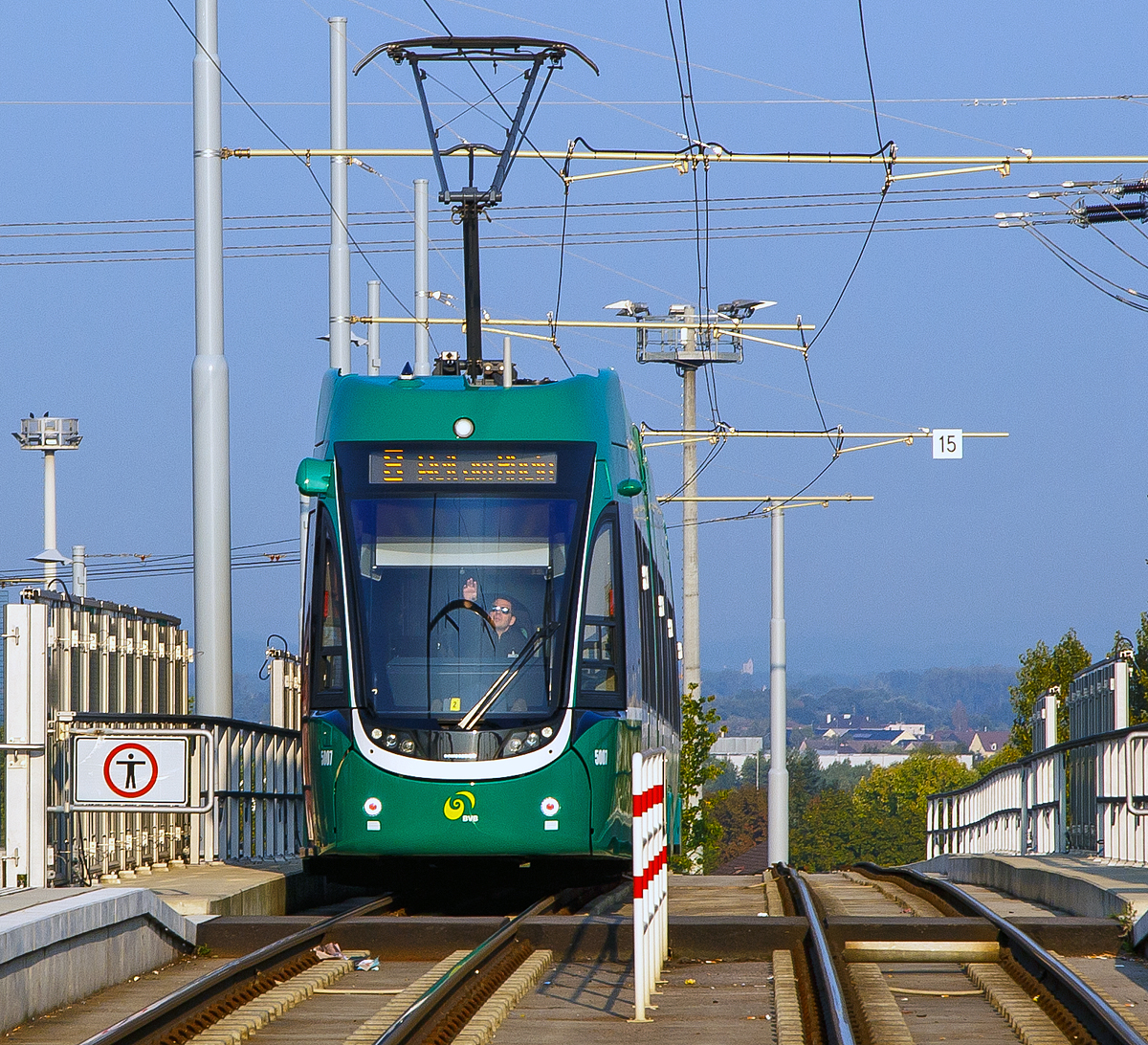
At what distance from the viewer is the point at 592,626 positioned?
12688mm

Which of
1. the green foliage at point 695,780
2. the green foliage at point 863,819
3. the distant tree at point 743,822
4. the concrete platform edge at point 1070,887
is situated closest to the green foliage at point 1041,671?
the green foliage at point 695,780

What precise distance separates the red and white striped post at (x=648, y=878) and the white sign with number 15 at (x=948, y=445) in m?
23.2

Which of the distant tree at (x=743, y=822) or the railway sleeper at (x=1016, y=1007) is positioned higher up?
the railway sleeper at (x=1016, y=1007)

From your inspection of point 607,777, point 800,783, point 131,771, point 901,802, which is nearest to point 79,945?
point 131,771

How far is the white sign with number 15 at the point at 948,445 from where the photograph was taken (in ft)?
106

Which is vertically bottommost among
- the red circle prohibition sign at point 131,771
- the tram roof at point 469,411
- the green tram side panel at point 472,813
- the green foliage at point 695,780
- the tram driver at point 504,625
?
the green foliage at point 695,780

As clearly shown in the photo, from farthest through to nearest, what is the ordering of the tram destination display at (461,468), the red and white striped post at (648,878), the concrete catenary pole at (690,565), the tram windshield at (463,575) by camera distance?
the concrete catenary pole at (690,565), the tram destination display at (461,468), the tram windshield at (463,575), the red and white striped post at (648,878)

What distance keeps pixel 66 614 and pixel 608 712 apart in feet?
11.3

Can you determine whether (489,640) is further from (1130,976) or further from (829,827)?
(829,827)

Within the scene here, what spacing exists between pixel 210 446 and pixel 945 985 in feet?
26.7

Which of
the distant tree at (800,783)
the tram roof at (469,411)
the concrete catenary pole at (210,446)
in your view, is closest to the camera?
the tram roof at (469,411)

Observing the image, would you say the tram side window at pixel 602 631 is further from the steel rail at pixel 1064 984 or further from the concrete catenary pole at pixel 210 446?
the concrete catenary pole at pixel 210 446

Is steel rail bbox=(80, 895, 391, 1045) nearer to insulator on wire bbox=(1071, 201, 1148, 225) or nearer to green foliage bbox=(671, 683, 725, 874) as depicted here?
insulator on wire bbox=(1071, 201, 1148, 225)

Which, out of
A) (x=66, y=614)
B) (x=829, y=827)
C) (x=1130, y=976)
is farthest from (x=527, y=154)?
(x=829, y=827)
